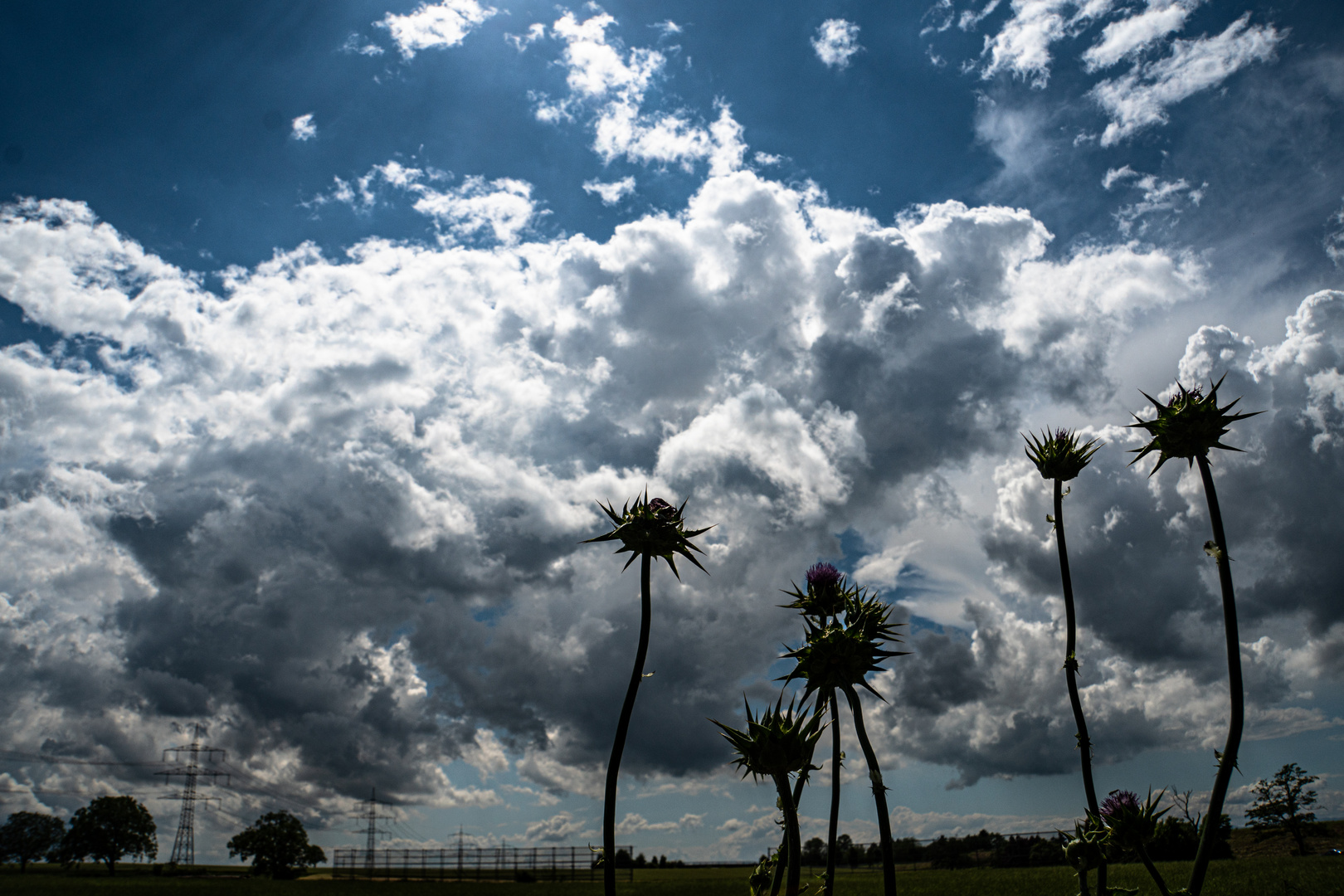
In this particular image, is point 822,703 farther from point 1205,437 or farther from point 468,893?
point 468,893

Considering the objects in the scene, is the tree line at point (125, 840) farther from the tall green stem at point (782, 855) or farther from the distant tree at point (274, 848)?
the tall green stem at point (782, 855)

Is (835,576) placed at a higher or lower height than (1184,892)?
higher

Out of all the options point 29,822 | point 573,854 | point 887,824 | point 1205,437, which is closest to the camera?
point 887,824

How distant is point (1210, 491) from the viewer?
807 cm

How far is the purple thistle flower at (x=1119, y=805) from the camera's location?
9.24m

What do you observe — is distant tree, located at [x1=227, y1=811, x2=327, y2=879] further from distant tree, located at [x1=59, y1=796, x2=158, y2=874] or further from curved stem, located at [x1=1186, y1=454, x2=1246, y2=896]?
curved stem, located at [x1=1186, y1=454, x2=1246, y2=896]

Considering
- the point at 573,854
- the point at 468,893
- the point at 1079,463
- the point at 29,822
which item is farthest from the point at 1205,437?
the point at 29,822

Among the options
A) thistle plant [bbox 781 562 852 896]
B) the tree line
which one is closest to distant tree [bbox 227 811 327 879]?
the tree line

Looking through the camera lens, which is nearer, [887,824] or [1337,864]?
[887,824]

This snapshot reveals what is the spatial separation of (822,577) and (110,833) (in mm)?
214408

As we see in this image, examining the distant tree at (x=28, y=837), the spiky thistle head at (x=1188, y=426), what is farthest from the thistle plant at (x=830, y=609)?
the distant tree at (x=28, y=837)

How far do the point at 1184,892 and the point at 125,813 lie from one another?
715ft

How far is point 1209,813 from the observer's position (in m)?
6.90

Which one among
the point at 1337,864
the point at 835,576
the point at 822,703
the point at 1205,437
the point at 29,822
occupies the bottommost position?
the point at 29,822
